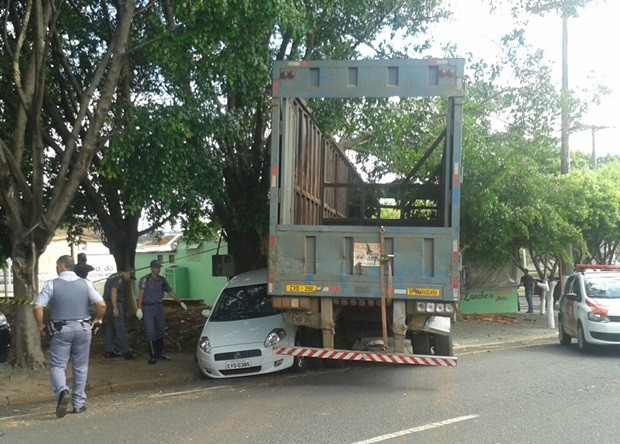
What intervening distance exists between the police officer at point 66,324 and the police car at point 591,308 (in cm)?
856

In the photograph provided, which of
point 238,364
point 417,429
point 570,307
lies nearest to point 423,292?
point 417,429

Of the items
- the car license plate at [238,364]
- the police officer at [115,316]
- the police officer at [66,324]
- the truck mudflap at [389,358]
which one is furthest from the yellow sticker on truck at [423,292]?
the police officer at [115,316]

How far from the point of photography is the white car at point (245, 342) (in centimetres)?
1063

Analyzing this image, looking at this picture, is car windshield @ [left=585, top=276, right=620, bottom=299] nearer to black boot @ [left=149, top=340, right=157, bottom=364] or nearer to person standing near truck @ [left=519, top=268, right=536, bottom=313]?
black boot @ [left=149, top=340, right=157, bottom=364]

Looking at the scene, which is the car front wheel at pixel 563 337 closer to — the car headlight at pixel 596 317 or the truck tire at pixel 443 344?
the car headlight at pixel 596 317

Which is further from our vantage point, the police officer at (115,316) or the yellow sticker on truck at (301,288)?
the police officer at (115,316)

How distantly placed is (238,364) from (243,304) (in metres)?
1.42

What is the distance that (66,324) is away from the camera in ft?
26.7

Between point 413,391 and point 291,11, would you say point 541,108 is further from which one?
point 413,391

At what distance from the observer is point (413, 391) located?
372 inches

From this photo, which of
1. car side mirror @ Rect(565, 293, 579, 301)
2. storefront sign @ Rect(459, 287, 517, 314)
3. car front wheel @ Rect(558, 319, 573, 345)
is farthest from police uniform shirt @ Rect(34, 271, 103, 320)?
storefront sign @ Rect(459, 287, 517, 314)

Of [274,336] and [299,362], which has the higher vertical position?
[274,336]

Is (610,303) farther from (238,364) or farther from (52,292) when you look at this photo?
(52,292)

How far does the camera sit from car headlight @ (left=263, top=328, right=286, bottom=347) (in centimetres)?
1073
